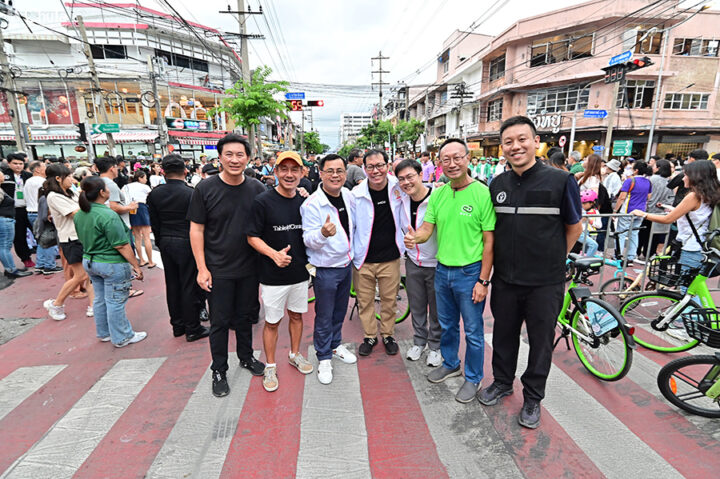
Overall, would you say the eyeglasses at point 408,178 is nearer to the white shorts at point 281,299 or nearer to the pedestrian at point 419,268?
the pedestrian at point 419,268

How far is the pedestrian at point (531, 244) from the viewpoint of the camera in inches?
96.8

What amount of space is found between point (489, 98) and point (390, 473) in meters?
32.7

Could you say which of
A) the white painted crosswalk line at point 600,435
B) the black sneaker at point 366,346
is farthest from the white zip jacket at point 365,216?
the white painted crosswalk line at point 600,435

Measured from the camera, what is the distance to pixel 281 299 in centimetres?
312

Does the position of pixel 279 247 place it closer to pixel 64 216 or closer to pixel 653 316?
pixel 64 216

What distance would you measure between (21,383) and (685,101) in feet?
107

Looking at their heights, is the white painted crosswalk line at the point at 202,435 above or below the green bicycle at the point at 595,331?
below

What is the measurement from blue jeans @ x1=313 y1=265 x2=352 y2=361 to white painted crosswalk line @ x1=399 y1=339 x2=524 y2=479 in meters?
0.91

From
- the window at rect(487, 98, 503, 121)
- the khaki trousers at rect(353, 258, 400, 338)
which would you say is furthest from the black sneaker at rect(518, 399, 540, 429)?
the window at rect(487, 98, 503, 121)

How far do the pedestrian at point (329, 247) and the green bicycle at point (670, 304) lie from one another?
325 centimetres

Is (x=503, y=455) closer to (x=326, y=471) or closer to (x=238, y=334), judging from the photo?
(x=326, y=471)

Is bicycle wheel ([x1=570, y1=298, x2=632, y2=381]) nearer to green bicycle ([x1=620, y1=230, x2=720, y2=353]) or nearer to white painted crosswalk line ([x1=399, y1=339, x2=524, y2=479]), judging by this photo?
green bicycle ([x1=620, y1=230, x2=720, y2=353])

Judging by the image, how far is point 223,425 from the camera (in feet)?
9.04

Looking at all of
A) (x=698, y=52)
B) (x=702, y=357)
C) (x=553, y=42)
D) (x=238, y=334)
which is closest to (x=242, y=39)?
(x=238, y=334)
